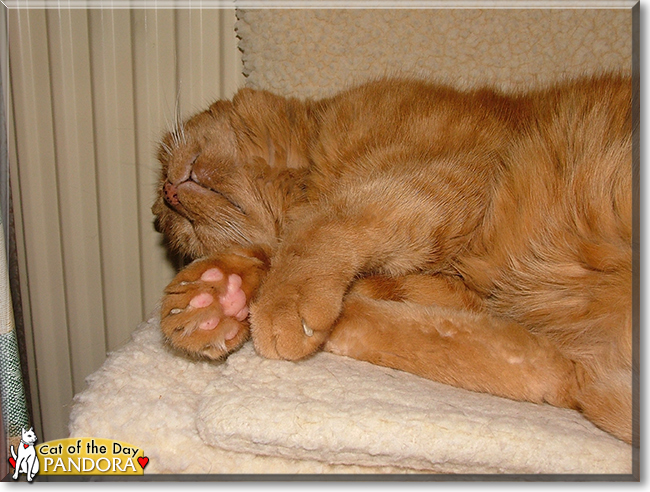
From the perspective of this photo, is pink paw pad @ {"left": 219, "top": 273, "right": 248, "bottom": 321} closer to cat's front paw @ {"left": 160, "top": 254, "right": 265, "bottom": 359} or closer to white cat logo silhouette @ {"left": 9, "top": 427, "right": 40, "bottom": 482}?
cat's front paw @ {"left": 160, "top": 254, "right": 265, "bottom": 359}

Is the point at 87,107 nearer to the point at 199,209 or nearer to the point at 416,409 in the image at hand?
the point at 199,209

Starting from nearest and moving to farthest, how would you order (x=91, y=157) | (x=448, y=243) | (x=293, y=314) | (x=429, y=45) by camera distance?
(x=293, y=314)
(x=448, y=243)
(x=429, y=45)
(x=91, y=157)

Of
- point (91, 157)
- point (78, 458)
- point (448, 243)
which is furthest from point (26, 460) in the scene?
point (91, 157)

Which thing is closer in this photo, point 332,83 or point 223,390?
point 223,390

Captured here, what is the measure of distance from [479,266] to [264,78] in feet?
3.11

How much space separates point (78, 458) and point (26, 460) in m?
0.07

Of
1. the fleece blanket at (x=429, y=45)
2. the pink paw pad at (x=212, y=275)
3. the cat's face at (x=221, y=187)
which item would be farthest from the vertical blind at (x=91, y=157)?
the pink paw pad at (x=212, y=275)

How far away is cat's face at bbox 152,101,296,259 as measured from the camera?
4.33 ft

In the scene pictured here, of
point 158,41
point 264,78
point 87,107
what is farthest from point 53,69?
point 264,78

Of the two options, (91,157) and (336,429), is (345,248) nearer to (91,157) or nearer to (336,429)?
(336,429)

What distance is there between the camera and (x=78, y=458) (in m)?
0.80

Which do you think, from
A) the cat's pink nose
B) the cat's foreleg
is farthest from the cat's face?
the cat's foreleg

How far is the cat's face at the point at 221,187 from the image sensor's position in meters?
1.32

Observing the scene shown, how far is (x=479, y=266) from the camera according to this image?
1101 mm
